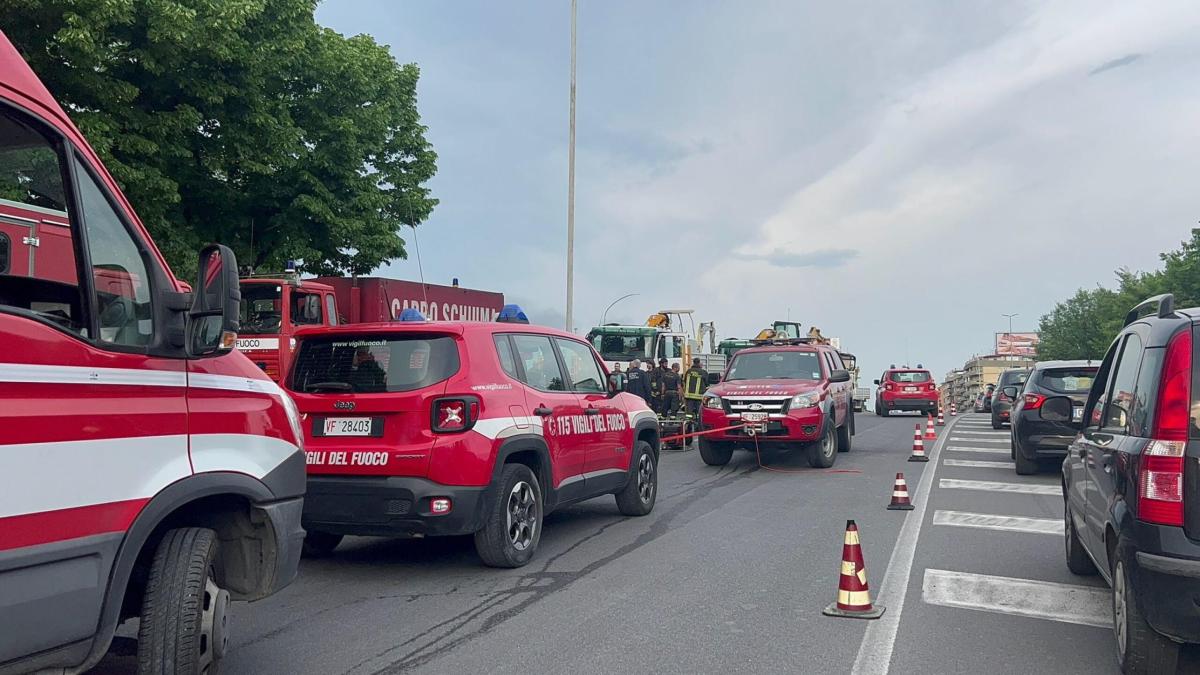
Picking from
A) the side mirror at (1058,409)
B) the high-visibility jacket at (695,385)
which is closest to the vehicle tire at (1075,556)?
the side mirror at (1058,409)

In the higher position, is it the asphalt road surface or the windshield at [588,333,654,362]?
the windshield at [588,333,654,362]

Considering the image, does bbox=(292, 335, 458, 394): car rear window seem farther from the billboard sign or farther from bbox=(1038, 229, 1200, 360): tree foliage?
the billboard sign

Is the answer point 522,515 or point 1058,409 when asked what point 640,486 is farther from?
point 1058,409

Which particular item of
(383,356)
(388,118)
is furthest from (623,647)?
(388,118)

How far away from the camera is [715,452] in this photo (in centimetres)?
1450

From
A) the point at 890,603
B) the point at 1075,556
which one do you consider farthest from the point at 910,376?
the point at 890,603

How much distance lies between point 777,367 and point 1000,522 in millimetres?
6050

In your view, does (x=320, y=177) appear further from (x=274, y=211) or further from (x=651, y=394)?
(x=651, y=394)

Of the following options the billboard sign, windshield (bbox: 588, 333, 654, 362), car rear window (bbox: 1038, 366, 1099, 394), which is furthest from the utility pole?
the billboard sign

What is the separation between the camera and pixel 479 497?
6539 mm

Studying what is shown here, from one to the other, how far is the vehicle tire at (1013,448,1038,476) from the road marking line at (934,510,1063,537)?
3847mm

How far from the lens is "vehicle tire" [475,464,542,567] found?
674 centimetres

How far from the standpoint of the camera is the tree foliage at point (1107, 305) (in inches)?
1826

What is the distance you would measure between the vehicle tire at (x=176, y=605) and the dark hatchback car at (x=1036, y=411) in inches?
420
